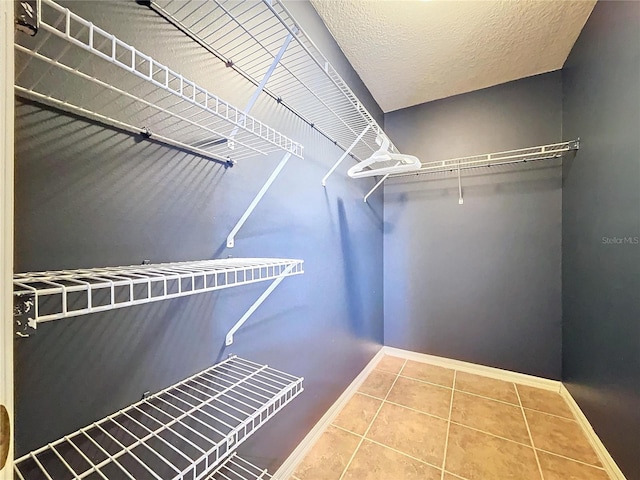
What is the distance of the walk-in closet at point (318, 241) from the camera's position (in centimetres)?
49

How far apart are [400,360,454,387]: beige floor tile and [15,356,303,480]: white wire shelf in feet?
5.04

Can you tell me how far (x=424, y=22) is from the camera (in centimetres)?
144

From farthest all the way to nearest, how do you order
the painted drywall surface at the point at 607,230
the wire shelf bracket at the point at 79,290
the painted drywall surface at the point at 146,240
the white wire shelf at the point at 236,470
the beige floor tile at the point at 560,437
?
the beige floor tile at the point at 560,437 → the painted drywall surface at the point at 607,230 → the white wire shelf at the point at 236,470 → the painted drywall surface at the point at 146,240 → the wire shelf bracket at the point at 79,290

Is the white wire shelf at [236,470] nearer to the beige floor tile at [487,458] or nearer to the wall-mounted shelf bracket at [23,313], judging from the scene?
the wall-mounted shelf bracket at [23,313]

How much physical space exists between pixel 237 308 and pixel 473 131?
2330mm

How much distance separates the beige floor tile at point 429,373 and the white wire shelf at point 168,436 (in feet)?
5.04

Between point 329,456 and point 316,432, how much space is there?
0.13 metres

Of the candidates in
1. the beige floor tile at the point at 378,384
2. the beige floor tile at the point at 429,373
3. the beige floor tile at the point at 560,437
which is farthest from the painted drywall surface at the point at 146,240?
the beige floor tile at the point at 560,437

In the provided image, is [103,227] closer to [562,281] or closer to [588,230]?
[588,230]

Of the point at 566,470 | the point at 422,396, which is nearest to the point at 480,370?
the point at 422,396

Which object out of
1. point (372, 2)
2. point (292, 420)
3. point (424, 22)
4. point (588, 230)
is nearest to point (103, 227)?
point (292, 420)

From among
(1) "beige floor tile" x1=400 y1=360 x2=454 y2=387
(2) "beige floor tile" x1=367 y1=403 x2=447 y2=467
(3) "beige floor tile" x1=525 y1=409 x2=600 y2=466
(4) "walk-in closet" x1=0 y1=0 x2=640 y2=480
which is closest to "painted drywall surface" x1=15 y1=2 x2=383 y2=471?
(4) "walk-in closet" x1=0 y1=0 x2=640 y2=480

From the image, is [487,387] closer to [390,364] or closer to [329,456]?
[390,364]

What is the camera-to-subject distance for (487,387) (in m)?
1.92
